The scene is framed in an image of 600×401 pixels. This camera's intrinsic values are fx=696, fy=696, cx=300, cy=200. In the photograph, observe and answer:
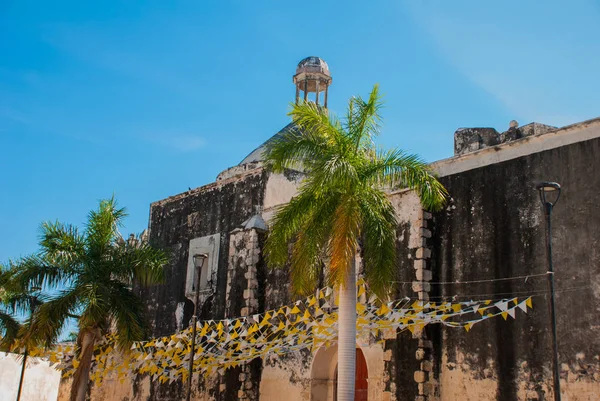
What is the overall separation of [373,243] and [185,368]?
27.4 feet

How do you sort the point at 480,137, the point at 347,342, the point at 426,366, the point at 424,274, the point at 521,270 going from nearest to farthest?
the point at 347,342, the point at 521,270, the point at 426,366, the point at 424,274, the point at 480,137

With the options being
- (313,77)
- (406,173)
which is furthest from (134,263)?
(313,77)

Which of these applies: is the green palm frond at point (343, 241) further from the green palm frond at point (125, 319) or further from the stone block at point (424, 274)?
the green palm frond at point (125, 319)

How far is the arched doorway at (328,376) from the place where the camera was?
16.5 meters

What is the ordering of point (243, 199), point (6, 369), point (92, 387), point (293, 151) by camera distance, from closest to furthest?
1. point (293, 151)
2. point (243, 199)
3. point (92, 387)
4. point (6, 369)

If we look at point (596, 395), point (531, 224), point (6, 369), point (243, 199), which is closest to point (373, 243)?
point (531, 224)

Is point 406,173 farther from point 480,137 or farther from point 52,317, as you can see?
point 52,317

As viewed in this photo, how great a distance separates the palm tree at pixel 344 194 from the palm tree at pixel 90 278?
6.35m

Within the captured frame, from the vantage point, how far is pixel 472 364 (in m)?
13.6

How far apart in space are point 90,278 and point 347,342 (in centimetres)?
825

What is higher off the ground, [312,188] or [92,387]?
[312,188]

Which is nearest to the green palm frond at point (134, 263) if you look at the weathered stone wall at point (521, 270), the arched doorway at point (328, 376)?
the arched doorway at point (328, 376)

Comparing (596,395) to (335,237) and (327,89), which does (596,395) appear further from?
(327,89)

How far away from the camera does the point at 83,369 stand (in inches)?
672
